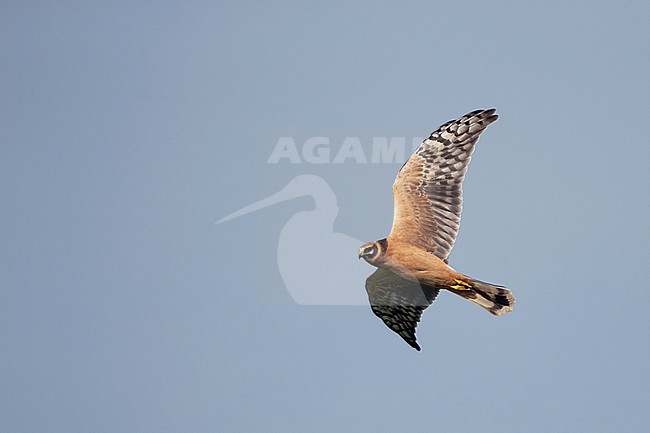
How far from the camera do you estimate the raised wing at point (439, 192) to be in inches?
594

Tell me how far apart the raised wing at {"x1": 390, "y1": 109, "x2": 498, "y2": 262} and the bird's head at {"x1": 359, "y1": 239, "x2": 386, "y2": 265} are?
64cm

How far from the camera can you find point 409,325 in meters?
16.6

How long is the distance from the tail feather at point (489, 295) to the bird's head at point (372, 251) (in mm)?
1331

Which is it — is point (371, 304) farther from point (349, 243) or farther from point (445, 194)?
point (445, 194)

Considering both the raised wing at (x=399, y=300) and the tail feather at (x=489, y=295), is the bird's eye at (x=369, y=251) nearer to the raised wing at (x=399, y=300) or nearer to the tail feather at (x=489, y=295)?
the raised wing at (x=399, y=300)

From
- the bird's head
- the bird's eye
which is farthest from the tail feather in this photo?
the bird's eye

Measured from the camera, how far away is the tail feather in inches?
561

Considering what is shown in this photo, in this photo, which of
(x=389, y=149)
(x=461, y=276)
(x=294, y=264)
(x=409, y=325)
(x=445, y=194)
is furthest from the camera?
(x=294, y=264)

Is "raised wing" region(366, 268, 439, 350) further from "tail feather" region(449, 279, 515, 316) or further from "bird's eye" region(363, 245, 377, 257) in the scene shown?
"tail feather" region(449, 279, 515, 316)

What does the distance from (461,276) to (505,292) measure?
0.79 m

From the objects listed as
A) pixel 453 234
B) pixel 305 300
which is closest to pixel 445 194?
pixel 453 234

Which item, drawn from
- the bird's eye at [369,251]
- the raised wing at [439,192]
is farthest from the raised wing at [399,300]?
the bird's eye at [369,251]

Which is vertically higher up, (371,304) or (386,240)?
(386,240)

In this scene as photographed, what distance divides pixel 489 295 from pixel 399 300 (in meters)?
2.54
